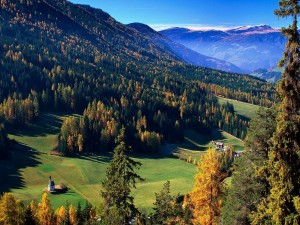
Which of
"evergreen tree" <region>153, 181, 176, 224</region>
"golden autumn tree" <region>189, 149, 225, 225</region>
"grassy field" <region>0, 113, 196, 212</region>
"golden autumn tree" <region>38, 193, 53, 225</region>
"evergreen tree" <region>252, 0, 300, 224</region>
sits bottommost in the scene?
"grassy field" <region>0, 113, 196, 212</region>

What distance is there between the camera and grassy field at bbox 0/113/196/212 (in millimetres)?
120438

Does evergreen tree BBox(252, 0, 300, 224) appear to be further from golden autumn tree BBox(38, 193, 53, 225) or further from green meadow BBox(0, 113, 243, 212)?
green meadow BBox(0, 113, 243, 212)

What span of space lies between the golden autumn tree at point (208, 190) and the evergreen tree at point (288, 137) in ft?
59.0

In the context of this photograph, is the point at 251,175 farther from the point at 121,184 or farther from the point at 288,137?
the point at 121,184

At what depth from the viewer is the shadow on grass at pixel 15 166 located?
126662 millimetres

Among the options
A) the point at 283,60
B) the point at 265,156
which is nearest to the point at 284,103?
the point at 283,60

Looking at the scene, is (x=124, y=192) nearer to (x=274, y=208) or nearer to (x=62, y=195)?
(x=274, y=208)

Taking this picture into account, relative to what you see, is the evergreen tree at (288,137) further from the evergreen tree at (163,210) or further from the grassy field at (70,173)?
the grassy field at (70,173)

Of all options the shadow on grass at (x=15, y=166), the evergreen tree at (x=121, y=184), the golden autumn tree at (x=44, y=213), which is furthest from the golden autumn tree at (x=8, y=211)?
the shadow on grass at (x=15, y=166)

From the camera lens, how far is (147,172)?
15925 cm

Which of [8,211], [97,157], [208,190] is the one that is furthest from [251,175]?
[97,157]

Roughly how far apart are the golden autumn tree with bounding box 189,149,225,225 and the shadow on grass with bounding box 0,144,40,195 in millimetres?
99110

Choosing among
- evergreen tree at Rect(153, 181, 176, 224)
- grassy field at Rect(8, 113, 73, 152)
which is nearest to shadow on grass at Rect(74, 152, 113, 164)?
grassy field at Rect(8, 113, 73, 152)

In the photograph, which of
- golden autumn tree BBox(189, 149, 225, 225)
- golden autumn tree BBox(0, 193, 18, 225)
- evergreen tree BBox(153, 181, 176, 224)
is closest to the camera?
golden autumn tree BBox(189, 149, 225, 225)
